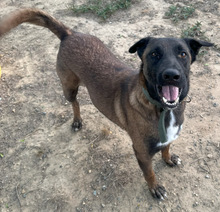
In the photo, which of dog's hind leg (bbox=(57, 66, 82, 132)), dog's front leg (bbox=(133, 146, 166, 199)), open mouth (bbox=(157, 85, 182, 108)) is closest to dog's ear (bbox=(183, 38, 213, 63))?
open mouth (bbox=(157, 85, 182, 108))

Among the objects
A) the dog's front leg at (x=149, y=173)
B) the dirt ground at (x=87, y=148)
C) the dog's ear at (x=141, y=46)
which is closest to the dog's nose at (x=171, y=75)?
the dog's ear at (x=141, y=46)

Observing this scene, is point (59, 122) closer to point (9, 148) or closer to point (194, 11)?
point (9, 148)

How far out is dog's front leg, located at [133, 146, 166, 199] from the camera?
281 cm

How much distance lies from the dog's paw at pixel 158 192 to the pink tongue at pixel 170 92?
57.4 inches

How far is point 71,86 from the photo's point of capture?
369 cm

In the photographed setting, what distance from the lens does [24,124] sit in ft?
13.8

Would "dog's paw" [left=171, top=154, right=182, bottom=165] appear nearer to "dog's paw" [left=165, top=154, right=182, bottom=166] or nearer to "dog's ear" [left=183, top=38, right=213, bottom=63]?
"dog's paw" [left=165, top=154, right=182, bottom=166]

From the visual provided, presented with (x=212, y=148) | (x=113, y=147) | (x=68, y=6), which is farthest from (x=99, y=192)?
(x=68, y=6)

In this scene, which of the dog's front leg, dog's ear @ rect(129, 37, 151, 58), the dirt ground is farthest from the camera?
the dirt ground

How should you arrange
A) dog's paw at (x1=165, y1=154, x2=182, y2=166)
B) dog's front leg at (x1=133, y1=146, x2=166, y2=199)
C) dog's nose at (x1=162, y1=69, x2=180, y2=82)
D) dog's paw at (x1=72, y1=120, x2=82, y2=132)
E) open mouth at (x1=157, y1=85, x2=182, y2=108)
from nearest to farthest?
Answer: dog's nose at (x1=162, y1=69, x2=180, y2=82)
open mouth at (x1=157, y1=85, x2=182, y2=108)
dog's front leg at (x1=133, y1=146, x2=166, y2=199)
dog's paw at (x1=165, y1=154, x2=182, y2=166)
dog's paw at (x1=72, y1=120, x2=82, y2=132)

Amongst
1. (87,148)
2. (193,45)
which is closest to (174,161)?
(87,148)

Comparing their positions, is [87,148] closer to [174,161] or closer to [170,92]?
[174,161]

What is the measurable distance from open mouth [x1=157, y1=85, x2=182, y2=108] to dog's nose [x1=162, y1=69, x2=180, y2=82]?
0.46 feet

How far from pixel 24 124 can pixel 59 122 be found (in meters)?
0.63
